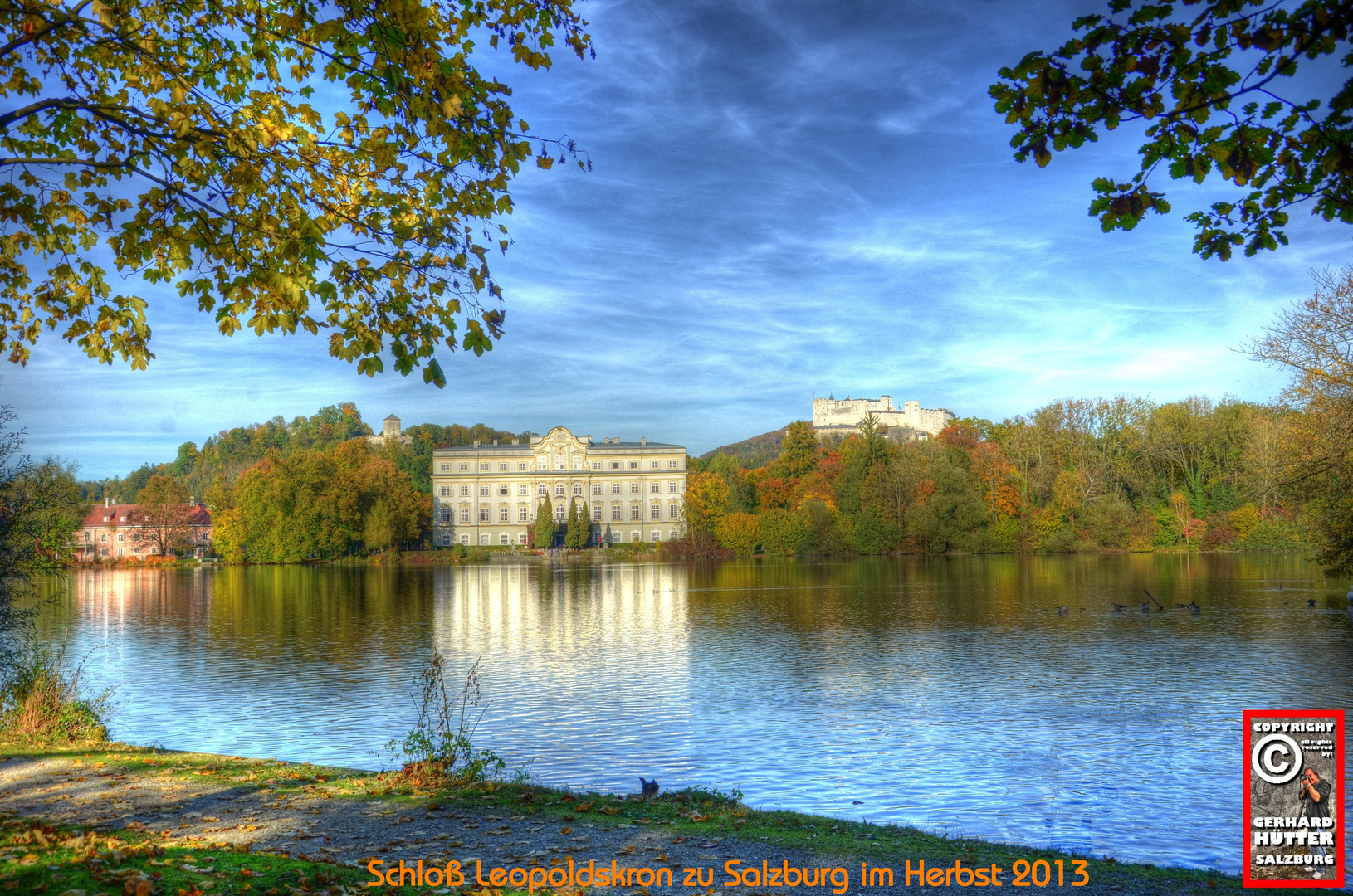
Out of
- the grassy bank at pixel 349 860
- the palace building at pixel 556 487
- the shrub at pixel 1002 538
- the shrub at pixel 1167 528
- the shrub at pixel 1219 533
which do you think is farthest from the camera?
the palace building at pixel 556 487

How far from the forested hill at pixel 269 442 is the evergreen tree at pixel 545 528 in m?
27.3

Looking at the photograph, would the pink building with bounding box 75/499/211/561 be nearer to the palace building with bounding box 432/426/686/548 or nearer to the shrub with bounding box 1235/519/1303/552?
the palace building with bounding box 432/426/686/548

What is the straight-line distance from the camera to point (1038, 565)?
157 feet

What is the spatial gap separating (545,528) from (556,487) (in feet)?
31.4

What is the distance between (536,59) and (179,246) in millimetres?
2477

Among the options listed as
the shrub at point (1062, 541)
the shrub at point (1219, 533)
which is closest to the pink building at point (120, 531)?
the shrub at point (1062, 541)

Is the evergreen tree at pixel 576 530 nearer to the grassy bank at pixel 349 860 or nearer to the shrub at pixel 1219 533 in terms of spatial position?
the shrub at pixel 1219 533

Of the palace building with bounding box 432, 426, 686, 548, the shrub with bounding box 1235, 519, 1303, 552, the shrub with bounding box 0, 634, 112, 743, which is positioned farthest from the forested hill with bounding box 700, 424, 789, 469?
the shrub with bounding box 0, 634, 112, 743

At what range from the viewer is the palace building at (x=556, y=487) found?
8731 cm

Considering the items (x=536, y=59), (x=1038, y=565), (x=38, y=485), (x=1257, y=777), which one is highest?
(x=536, y=59)

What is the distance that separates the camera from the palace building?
3438 inches

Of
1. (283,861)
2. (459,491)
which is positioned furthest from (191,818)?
(459,491)

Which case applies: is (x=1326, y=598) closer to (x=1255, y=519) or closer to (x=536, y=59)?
(x=536, y=59)

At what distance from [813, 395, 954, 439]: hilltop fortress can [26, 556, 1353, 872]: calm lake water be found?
318 ft
